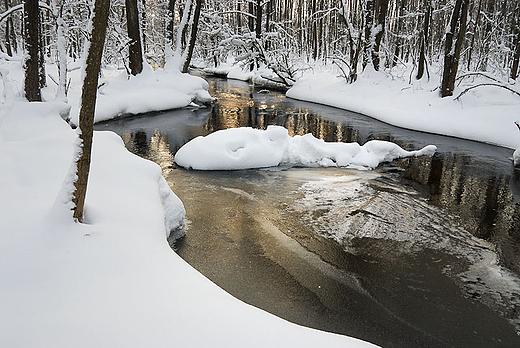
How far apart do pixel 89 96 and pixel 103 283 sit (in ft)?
5.32

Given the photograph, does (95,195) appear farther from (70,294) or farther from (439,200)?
(439,200)

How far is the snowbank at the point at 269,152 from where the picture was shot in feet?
28.3

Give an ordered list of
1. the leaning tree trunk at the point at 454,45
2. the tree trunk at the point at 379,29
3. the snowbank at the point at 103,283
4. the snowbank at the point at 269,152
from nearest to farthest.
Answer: the snowbank at the point at 103,283
the snowbank at the point at 269,152
the leaning tree trunk at the point at 454,45
the tree trunk at the point at 379,29

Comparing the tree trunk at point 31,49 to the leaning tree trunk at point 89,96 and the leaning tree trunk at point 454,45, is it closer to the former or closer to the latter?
the leaning tree trunk at point 89,96

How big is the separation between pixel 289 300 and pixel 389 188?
4210 mm

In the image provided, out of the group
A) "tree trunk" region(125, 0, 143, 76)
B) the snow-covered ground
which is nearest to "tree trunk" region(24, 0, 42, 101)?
the snow-covered ground

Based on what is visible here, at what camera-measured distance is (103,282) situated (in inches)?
120

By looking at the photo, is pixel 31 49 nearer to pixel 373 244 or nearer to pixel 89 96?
pixel 89 96

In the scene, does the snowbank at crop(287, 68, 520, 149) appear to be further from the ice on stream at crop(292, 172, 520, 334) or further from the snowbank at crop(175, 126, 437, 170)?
the ice on stream at crop(292, 172, 520, 334)

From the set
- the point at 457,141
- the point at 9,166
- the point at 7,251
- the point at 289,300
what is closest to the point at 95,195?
the point at 9,166

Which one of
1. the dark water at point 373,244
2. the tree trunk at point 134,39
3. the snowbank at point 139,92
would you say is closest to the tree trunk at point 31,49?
the snowbank at point 139,92

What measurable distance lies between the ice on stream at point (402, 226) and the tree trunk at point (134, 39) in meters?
11.3

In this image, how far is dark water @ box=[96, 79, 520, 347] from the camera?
12.8 ft

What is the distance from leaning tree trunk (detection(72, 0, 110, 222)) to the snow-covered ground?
0.12 metres
